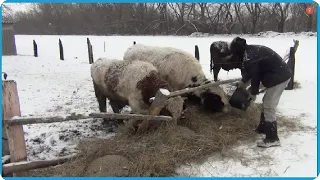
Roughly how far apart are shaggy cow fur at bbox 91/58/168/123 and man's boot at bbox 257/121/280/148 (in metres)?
1.93

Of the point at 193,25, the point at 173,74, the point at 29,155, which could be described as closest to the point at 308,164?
the point at 173,74

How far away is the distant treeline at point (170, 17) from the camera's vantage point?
2964 centimetres

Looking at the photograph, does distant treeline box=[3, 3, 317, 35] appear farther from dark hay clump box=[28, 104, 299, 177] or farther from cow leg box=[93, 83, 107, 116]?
dark hay clump box=[28, 104, 299, 177]

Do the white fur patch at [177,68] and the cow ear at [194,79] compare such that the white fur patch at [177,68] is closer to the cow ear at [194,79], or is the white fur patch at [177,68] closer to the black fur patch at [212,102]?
the cow ear at [194,79]

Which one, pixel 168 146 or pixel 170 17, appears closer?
pixel 168 146

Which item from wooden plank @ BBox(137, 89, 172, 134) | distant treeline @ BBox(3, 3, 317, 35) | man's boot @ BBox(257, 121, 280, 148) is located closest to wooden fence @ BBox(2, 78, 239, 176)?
wooden plank @ BBox(137, 89, 172, 134)

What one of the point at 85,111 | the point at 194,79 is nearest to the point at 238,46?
the point at 194,79

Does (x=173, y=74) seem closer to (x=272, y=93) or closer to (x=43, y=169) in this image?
(x=272, y=93)

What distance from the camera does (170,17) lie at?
30.9m

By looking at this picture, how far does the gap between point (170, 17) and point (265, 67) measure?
26270 millimetres

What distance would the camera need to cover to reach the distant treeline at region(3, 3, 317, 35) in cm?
2964

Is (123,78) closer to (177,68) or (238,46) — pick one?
(177,68)

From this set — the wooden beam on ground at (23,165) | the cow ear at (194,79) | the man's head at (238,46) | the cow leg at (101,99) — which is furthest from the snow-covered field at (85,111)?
the cow ear at (194,79)

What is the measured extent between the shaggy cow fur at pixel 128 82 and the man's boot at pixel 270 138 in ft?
6.33
